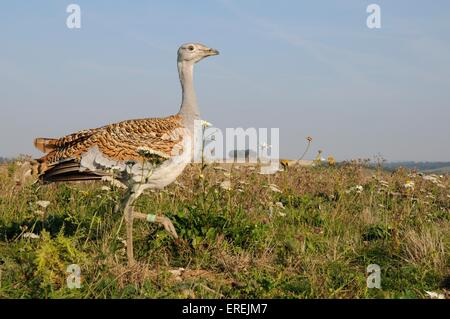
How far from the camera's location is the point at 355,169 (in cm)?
1052

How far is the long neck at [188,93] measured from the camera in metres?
6.36

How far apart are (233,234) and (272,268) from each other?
733 millimetres

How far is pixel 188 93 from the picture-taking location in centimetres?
659

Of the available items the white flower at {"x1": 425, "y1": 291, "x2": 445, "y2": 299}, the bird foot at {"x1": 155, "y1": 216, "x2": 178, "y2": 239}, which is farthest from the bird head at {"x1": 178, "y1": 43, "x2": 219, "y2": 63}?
the white flower at {"x1": 425, "y1": 291, "x2": 445, "y2": 299}

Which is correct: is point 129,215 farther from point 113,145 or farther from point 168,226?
point 113,145

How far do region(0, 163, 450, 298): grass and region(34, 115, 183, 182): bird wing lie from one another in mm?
509

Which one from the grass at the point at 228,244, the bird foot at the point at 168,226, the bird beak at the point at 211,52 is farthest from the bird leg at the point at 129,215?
the bird beak at the point at 211,52

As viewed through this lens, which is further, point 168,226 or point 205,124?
point 205,124

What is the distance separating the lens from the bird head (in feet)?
22.4

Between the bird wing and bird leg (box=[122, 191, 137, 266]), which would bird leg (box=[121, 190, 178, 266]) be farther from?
the bird wing

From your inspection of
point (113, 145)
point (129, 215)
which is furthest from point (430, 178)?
point (113, 145)

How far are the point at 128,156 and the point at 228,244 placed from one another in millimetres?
1433
